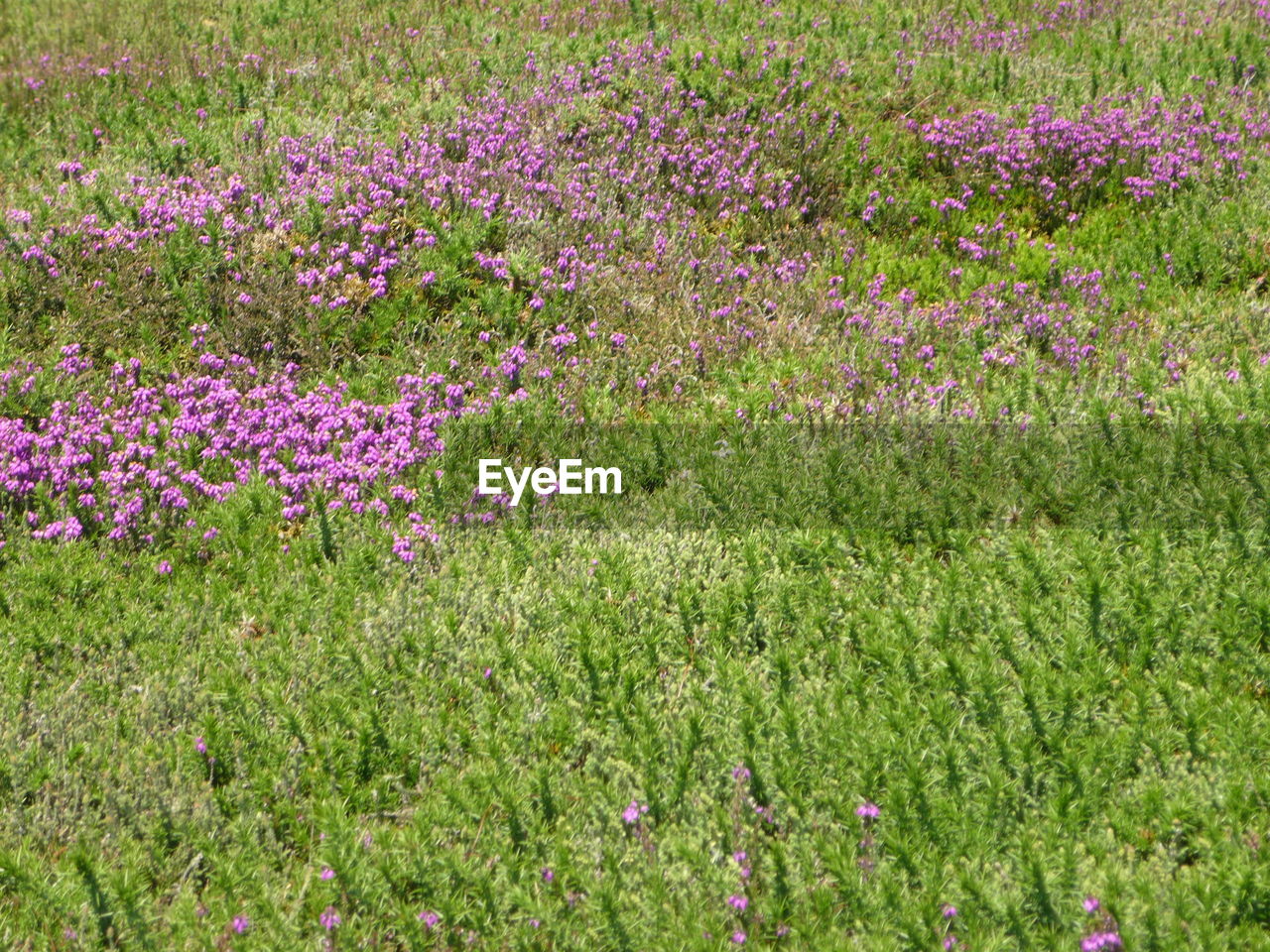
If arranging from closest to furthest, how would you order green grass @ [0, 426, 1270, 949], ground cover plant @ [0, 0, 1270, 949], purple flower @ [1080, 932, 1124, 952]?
purple flower @ [1080, 932, 1124, 952]
green grass @ [0, 426, 1270, 949]
ground cover plant @ [0, 0, 1270, 949]

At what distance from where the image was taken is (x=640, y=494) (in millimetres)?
6762

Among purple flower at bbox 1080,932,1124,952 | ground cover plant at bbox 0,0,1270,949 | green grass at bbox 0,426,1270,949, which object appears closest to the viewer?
purple flower at bbox 1080,932,1124,952

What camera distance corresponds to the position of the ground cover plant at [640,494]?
4.39 m

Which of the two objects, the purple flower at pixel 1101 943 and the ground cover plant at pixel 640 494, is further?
the ground cover plant at pixel 640 494

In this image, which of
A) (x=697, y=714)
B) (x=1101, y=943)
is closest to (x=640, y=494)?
(x=697, y=714)

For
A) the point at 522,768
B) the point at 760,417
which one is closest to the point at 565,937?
the point at 522,768

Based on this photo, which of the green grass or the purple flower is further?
the green grass

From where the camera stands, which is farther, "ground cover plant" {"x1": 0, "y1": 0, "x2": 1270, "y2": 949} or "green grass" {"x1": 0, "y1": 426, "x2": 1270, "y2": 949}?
"ground cover plant" {"x1": 0, "y1": 0, "x2": 1270, "y2": 949}

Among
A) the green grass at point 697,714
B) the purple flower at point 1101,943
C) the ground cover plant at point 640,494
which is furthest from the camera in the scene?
the ground cover plant at point 640,494

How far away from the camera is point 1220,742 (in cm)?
456

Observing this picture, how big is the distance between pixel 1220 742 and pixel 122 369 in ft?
24.0

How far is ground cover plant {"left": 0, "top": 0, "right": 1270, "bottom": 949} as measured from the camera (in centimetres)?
439

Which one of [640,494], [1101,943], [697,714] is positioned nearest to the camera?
[1101,943]

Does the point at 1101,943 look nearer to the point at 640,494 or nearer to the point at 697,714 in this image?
the point at 697,714
